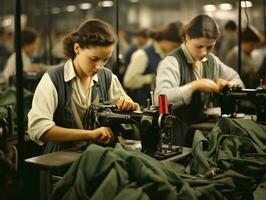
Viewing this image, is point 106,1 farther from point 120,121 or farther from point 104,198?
point 104,198

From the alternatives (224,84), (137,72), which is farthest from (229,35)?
(224,84)

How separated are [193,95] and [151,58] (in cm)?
174

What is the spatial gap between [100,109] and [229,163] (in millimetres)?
784

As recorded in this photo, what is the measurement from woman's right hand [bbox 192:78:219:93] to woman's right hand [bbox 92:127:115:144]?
99cm

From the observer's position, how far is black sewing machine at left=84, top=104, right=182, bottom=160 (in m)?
2.56

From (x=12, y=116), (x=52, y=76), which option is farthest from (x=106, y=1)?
(x=52, y=76)

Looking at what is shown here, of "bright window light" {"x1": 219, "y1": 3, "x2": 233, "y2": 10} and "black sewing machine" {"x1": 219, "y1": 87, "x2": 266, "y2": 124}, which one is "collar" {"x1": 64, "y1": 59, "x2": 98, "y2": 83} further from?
Answer: "bright window light" {"x1": 219, "y1": 3, "x2": 233, "y2": 10}

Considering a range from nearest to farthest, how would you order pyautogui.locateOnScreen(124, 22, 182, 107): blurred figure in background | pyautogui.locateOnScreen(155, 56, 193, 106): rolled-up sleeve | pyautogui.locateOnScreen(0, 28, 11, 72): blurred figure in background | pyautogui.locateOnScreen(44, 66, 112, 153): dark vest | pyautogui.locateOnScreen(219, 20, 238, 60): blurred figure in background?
pyautogui.locateOnScreen(44, 66, 112, 153): dark vest < pyautogui.locateOnScreen(155, 56, 193, 106): rolled-up sleeve < pyautogui.locateOnScreen(219, 20, 238, 60): blurred figure in background < pyautogui.locateOnScreen(124, 22, 182, 107): blurred figure in background < pyautogui.locateOnScreen(0, 28, 11, 72): blurred figure in background

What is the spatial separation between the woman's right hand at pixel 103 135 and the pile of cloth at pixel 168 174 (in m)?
0.40

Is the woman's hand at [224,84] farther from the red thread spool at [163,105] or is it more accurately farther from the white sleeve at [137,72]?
the white sleeve at [137,72]

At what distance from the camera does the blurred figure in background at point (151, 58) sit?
4816 millimetres

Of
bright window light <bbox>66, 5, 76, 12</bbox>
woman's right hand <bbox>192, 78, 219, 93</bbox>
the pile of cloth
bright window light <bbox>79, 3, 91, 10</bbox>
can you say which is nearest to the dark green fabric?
the pile of cloth

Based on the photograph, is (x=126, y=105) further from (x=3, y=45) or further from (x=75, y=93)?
(x=3, y=45)

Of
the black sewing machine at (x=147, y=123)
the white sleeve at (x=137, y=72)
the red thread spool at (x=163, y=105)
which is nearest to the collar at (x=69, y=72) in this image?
the black sewing machine at (x=147, y=123)
